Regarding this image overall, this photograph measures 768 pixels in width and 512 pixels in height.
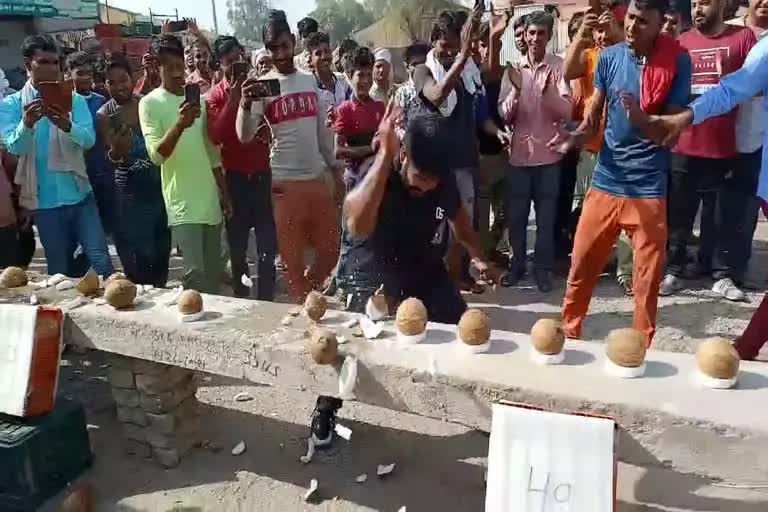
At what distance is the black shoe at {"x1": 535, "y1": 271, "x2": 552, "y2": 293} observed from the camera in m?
4.82

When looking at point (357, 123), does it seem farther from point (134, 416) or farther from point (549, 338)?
point (549, 338)

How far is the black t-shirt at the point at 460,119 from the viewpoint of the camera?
4184 millimetres

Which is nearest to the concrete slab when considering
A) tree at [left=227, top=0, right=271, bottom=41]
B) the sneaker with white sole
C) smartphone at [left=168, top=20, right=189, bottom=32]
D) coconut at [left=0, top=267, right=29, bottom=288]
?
coconut at [left=0, top=267, right=29, bottom=288]

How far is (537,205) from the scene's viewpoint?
4.82 m

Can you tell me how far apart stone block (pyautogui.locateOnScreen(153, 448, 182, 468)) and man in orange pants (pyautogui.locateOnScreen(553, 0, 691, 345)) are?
1952 mm

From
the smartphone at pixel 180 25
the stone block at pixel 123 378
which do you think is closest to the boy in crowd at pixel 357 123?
the stone block at pixel 123 378

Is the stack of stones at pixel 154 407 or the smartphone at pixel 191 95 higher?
the smartphone at pixel 191 95

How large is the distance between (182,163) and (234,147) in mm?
659

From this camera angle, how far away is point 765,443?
1868mm

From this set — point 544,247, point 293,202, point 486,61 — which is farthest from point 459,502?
point 486,61

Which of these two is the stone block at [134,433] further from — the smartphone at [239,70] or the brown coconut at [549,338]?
the smartphone at [239,70]

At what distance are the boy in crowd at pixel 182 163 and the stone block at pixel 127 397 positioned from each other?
2.94ft

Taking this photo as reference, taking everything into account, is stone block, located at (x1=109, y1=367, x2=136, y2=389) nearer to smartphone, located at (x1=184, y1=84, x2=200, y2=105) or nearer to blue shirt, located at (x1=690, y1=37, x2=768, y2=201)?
smartphone, located at (x1=184, y1=84, x2=200, y2=105)

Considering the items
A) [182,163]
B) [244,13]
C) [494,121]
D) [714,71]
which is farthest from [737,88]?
[244,13]
